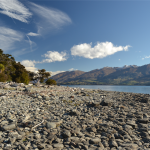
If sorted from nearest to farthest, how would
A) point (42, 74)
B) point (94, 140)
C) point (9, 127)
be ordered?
1. point (94, 140)
2. point (9, 127)
3. point (42, 74)

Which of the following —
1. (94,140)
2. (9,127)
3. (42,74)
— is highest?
(42,74)

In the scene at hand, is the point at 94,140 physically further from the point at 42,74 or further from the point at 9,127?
the point at 42,74

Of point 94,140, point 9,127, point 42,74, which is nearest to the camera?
point 94,140

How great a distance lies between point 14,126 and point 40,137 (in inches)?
71.7

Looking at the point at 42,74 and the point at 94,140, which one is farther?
the point at 42,74

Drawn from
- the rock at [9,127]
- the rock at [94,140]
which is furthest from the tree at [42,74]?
the rock at [94,140]

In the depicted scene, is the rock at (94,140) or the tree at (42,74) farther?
the tree at (42,74)

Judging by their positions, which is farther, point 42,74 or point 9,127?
point 42,74

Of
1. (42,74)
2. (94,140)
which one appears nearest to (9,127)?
(94,140)

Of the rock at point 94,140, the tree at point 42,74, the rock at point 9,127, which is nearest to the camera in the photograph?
the rock at point 94,140

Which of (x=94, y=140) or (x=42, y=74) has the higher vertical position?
(x=42, y=74)

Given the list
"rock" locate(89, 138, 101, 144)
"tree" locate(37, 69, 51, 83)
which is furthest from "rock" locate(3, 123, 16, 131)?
"tree" locate(37, 69, 51, 83)

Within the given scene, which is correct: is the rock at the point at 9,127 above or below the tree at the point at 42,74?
below

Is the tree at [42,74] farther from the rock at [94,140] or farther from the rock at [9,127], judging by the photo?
the rock at [94,140]
